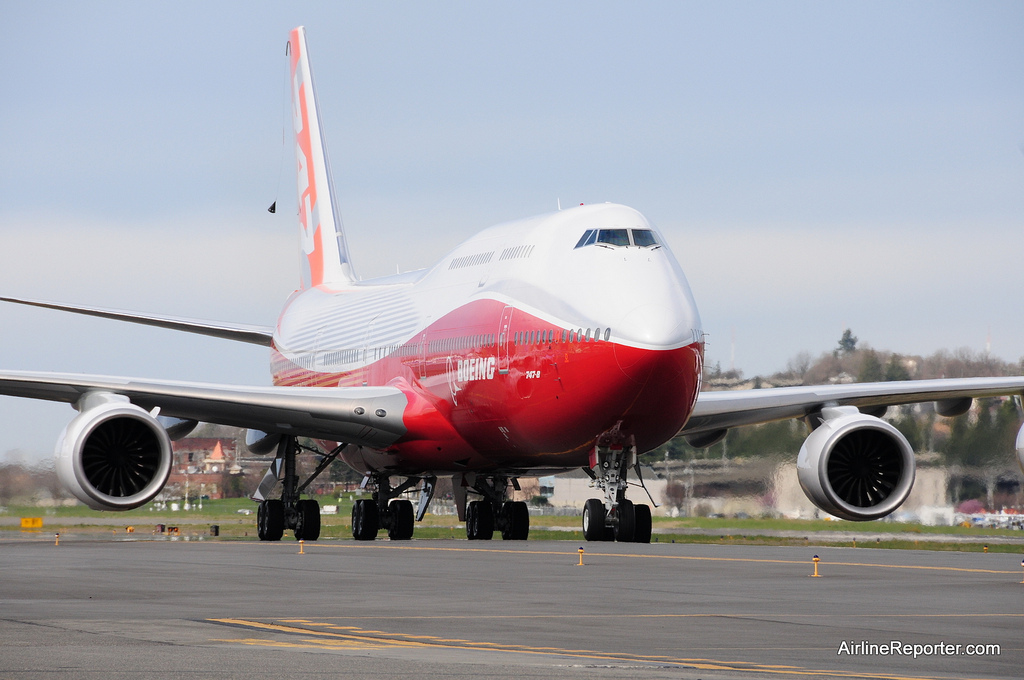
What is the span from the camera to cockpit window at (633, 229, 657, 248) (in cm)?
2191

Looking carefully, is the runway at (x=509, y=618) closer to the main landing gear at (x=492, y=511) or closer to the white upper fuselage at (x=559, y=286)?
the white upper fuselage at (x=559, y=286)

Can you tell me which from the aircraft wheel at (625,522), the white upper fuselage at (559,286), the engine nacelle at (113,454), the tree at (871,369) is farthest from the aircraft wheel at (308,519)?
the tree at (871,369)

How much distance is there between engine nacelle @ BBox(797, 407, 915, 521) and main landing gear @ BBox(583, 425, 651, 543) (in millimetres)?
2921

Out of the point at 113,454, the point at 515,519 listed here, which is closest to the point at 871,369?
the point at 515,519

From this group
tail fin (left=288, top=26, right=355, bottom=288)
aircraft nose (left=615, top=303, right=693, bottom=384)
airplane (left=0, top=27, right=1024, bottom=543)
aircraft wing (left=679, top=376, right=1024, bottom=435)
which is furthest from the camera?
tail fin (left=288, top=26, right=355, bottom=288)

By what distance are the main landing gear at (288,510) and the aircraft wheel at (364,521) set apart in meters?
0.78

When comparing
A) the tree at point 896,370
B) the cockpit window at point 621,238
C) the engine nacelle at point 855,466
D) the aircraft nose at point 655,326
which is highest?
the cockpit window at point 621,238

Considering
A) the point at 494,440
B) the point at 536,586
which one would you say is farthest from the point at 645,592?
the point at 494,440

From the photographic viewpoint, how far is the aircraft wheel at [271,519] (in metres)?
28.5

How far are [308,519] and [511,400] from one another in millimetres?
7407

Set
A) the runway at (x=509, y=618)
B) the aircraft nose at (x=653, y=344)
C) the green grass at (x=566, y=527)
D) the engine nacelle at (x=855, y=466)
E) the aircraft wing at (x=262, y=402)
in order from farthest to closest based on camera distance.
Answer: the green grass at (x=566, y=527)
the engine nacelle at (x=855, y=466)
the aircraft wing at (x=262, y=402)
the aircraft nose at (x=653, y=344)
the runway at (x=509, y=618)

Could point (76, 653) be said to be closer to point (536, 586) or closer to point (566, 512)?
point (536, 586)

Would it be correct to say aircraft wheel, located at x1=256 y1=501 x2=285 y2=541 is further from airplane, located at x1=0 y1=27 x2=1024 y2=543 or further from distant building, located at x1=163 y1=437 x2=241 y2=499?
distant building, located at x1=163 y1=437 x2=241 y2=499

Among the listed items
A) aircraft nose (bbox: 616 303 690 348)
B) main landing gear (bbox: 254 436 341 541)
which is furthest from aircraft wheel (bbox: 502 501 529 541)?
aircraft nose (bbox: 616 303 690 348)
